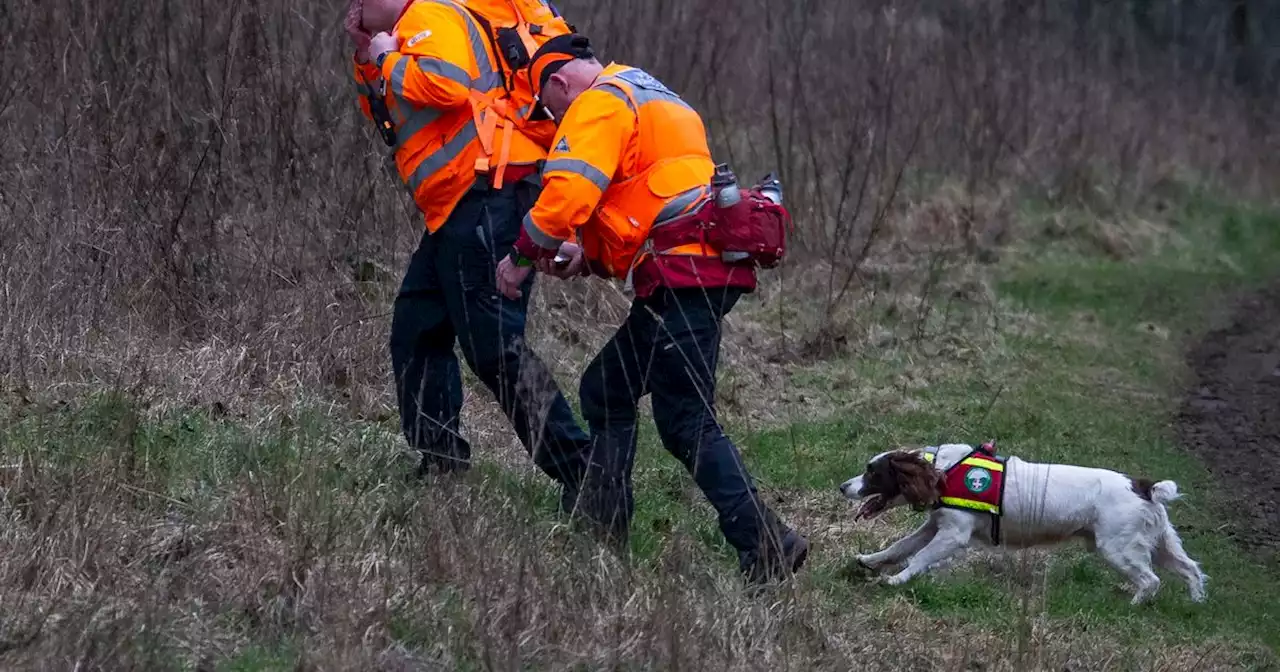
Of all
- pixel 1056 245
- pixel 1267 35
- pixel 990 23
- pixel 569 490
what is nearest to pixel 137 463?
pixel 569 490

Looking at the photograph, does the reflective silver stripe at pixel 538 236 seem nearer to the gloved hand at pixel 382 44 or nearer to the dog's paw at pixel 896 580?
the gloved hand at pixel 382 44

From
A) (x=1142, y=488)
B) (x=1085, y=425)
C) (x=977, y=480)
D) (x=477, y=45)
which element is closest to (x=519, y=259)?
(x=477, y=45)

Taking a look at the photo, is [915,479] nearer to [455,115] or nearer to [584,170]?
[584,170]

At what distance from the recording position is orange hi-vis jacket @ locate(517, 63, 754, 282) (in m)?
5.16

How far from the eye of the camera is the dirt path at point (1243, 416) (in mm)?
7969

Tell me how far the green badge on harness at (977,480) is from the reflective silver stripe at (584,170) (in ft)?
7.08

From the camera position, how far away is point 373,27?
607 cm

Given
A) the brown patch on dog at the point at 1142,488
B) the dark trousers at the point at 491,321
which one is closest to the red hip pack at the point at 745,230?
the dark trousers at the point at 491,321

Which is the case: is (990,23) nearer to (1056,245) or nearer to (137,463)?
(1056,245)

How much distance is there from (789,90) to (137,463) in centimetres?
972

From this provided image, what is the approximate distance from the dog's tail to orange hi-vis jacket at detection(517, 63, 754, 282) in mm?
2303

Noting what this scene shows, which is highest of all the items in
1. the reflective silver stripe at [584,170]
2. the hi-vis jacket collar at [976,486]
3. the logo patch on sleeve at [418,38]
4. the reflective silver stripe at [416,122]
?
the logo patch on sleeve at [418,38]

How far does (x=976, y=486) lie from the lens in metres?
6.43

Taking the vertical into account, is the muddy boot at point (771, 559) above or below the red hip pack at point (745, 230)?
below
